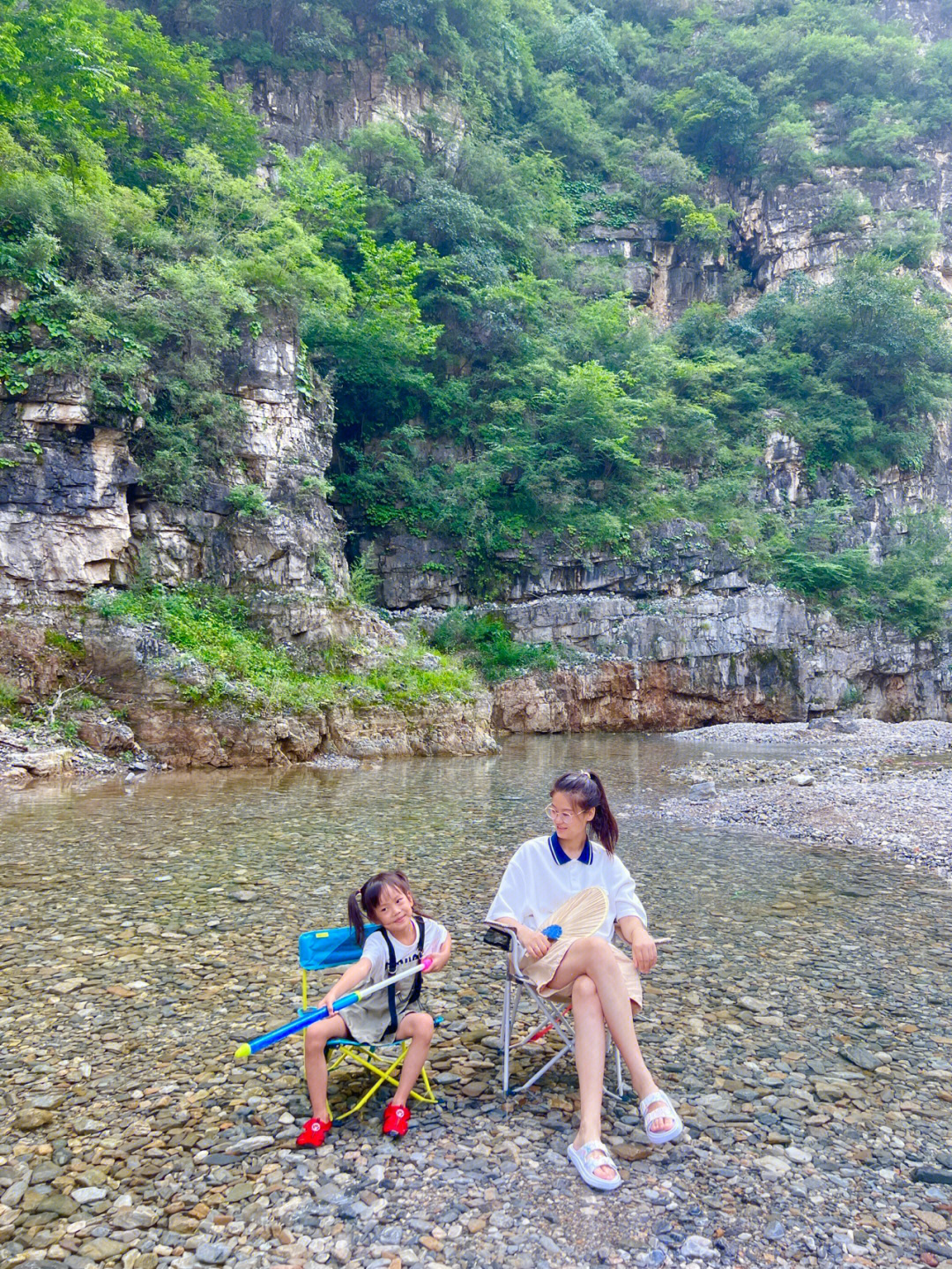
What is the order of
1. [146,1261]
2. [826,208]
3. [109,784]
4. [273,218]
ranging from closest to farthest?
[146,1261] < [109,784] < [273,218] < [826,208]

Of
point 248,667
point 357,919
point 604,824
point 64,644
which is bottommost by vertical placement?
point 357,919

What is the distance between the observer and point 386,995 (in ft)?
11.1

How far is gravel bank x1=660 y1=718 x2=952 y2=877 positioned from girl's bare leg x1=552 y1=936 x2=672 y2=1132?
553cm

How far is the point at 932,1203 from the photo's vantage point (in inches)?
104

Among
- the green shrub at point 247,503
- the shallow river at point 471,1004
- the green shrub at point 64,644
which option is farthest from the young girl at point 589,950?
the green shrub at point 247,503

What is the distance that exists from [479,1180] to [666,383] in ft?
108

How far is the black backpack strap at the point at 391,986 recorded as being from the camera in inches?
131

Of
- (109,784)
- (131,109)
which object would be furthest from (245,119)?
(109,784)

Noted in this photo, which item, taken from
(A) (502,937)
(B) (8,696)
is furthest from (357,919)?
(B) (8,696)

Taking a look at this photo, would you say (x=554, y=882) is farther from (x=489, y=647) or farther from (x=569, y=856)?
(x=489, y=647)

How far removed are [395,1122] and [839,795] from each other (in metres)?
10.1

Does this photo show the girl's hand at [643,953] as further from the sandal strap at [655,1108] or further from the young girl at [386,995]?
the young girl at [386,995]

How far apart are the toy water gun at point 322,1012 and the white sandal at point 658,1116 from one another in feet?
3.46

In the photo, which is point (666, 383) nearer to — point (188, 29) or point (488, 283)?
point (488, 283)
